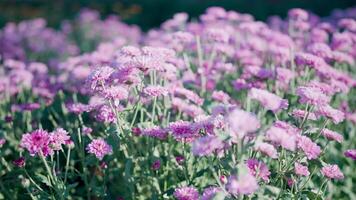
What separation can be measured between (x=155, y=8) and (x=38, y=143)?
8.95 metres

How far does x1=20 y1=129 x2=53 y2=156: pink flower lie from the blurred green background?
689cm

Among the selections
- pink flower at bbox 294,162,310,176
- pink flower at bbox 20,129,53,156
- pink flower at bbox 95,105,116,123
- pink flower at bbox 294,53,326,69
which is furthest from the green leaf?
pink flower at bbox 294,53,326,69

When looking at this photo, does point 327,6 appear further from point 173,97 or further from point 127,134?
point 127,134

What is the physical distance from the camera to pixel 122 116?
99.8 inches

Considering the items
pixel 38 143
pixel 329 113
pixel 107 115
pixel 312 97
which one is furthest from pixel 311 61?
pixel 38 143

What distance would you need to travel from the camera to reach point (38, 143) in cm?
218

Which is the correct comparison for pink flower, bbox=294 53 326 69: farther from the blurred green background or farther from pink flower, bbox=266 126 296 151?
the blurred green background

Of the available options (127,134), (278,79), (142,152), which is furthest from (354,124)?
(127,134)

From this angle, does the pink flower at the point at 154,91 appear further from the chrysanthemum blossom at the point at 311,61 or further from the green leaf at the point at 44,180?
the chrysanthemum blossom at the point at 311,61

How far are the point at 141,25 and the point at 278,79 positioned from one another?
7.03 meters

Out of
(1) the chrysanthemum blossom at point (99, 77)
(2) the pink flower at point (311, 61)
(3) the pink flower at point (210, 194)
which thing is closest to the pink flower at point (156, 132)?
(1) the chrysanthemum blossom at point (99, 77)

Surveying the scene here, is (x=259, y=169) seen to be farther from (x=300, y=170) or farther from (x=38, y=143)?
(x=38, y=143)

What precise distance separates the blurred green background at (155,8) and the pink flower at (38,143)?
689 cm

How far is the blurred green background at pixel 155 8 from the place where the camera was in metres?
9.28
